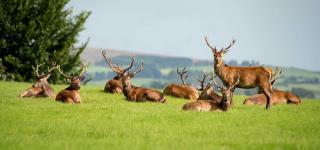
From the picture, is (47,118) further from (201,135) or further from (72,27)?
(72,27)

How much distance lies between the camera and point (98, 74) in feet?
533

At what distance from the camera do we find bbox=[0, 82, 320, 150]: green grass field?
14.3 metres

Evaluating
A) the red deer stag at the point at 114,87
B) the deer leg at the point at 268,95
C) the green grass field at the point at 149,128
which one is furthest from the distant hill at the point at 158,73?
the green grass field at the point at 149,128

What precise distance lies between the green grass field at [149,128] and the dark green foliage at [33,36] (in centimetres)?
2697

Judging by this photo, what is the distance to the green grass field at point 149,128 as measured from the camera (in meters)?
14.3

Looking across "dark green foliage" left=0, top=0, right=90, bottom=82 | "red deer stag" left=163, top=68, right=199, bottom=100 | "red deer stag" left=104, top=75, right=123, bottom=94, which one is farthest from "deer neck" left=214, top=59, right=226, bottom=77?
"dark green foliage" left=0, top=0, right=90, bottom=82

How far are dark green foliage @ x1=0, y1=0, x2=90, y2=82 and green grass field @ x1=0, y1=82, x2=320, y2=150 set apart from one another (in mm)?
26973

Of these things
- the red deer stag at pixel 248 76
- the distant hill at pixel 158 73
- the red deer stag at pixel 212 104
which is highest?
the red deer stag at pixel 248 76

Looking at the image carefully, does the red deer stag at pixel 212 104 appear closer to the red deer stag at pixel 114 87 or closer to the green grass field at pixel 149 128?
the green grass field at pixel 149 128

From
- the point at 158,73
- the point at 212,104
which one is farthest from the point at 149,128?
the point at 158,73

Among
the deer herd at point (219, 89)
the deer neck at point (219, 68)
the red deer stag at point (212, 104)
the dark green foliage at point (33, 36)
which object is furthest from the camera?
the dark green foliage at point (33, 36)

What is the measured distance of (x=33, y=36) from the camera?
160 ft

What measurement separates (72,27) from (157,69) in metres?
138

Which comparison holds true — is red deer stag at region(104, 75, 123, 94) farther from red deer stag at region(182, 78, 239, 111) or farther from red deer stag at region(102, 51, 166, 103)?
red deer stag at region(182, 78, 239, 111)
